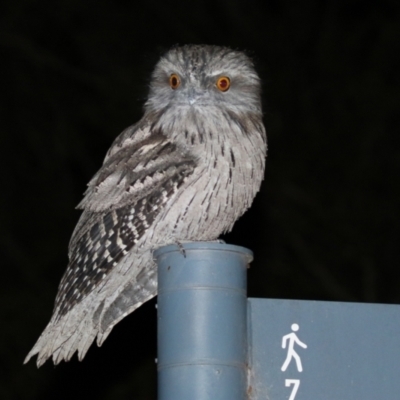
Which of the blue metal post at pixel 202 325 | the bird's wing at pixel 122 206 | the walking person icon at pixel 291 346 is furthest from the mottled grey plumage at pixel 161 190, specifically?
the walking person icon at pixel 291 346

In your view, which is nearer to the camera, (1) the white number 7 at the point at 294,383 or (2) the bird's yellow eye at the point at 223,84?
(1) the white number 7 at the point at 294,383

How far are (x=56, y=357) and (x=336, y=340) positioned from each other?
151 centimetres

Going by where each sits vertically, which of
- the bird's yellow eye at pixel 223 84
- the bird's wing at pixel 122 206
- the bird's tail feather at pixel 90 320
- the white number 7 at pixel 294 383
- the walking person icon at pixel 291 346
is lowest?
the white number 7 at pixel 294 383

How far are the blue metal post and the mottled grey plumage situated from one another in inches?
41.5

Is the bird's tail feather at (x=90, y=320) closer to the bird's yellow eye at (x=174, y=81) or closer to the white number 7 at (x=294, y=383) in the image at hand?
the bird's yellow eye at (x=174, y=81)

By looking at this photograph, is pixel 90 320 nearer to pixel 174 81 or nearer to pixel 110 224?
pixel 110 224

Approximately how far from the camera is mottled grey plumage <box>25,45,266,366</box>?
3.07 m

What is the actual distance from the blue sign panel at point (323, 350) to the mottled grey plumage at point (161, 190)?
3.78ft

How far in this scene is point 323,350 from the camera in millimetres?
1947

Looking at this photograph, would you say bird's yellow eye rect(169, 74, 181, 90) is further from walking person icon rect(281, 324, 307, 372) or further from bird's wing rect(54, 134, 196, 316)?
walking person icon rect(281, 324, 307, 372)

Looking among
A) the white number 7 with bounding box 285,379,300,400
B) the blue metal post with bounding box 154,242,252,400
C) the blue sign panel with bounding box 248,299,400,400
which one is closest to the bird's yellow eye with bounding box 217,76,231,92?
the blue metal post with bounding box 154,242,252,400

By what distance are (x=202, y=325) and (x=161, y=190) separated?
4.02 feet

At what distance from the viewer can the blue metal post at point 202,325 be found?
72.6 inches

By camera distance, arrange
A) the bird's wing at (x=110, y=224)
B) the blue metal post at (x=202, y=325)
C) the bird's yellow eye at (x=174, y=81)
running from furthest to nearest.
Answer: the bird's yellow eye at (x=174, y=81) < the bird's wing at (x=110, y=224) < the blue metal post at (x=202, y=325)
